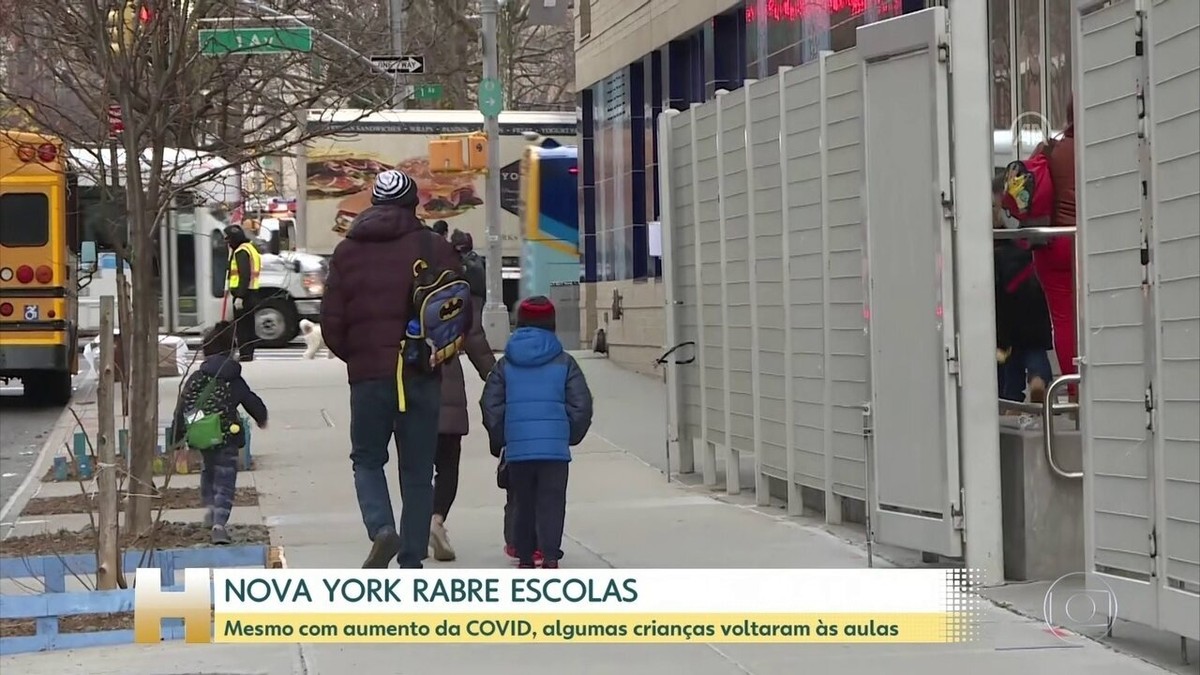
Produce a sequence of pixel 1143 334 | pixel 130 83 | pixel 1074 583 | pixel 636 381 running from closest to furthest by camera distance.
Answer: pixel 1143 334 → pixel 1074 583 → pixel 130 83 → pixel 636 381

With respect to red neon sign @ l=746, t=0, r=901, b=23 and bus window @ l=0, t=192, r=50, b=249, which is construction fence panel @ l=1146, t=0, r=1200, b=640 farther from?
bus window @ l=0, t=192, r=50, b=249

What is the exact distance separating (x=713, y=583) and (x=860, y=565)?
1.95m

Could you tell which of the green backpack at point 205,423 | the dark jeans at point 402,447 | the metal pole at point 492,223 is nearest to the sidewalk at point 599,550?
the green backpack at point 205,423

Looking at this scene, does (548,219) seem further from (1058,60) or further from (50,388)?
(1058,60)

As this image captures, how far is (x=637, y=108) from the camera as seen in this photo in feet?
77.4

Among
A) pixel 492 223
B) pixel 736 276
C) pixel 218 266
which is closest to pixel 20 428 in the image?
pixel 492 223

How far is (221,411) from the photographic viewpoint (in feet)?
34.6

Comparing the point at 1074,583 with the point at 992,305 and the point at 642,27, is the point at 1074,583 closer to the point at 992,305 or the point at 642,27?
the point at 992,305

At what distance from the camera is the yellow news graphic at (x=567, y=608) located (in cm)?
748

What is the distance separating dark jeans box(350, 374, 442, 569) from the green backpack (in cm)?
209

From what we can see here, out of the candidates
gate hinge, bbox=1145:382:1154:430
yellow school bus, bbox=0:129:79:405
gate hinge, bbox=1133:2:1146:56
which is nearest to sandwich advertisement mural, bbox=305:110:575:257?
yellow school bus, bbox=0:129:79:405

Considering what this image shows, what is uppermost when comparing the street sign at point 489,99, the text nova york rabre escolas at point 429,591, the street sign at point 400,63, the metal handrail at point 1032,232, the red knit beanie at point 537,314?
the street sign at point 489,99

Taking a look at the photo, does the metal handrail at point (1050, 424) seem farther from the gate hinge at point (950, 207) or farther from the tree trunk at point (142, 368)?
the tree trunk at point (142, 368)

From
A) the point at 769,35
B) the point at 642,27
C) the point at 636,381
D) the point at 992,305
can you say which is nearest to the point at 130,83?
the point at 992,305
